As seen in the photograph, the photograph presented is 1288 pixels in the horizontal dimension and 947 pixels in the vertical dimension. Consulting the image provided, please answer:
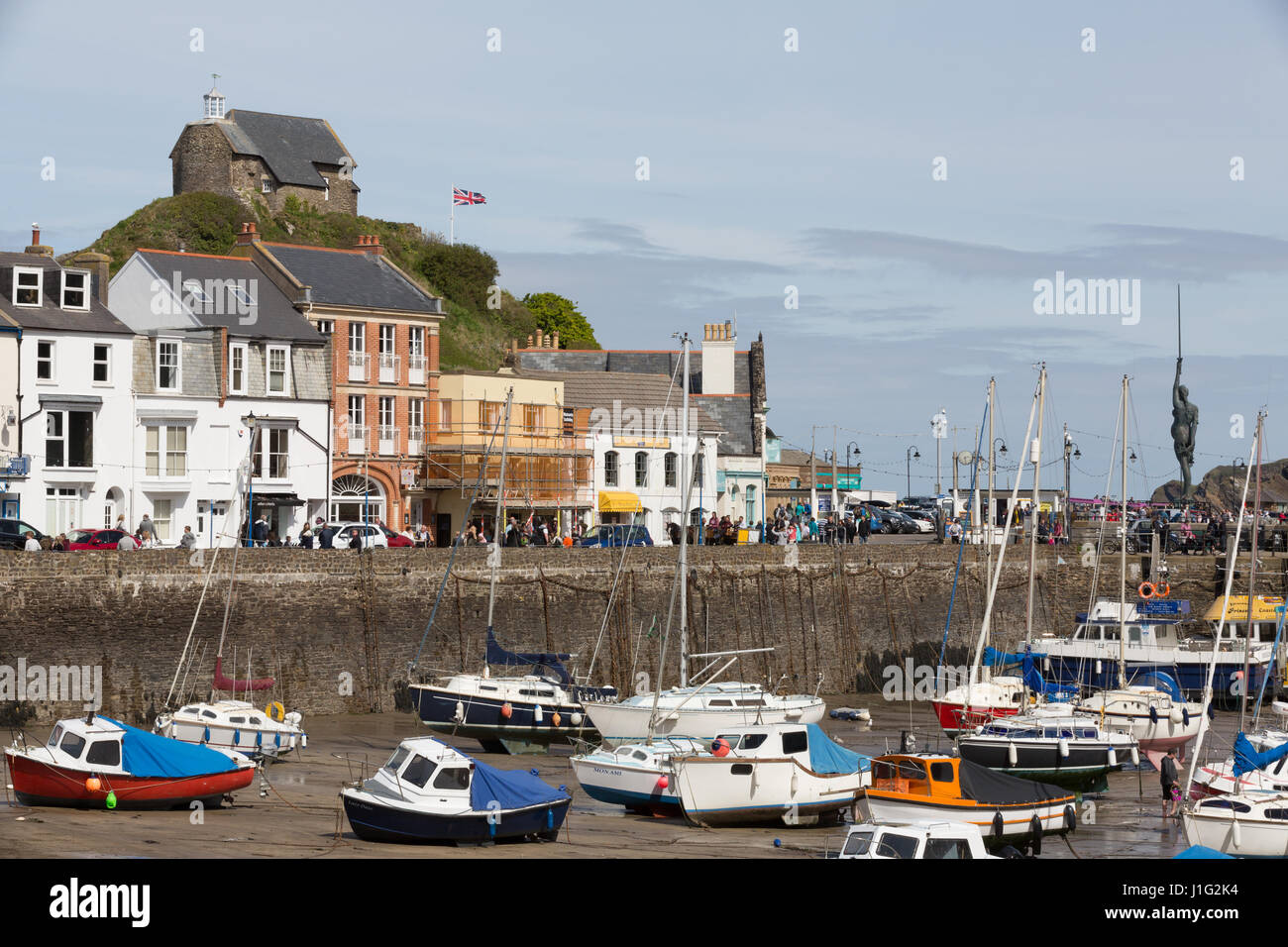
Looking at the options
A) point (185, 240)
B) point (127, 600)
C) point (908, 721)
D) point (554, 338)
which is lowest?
point (908, 721)

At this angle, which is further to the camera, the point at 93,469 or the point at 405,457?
the point at 405,457

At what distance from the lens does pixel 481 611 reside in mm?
44969

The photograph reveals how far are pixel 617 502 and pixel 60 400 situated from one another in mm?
22221

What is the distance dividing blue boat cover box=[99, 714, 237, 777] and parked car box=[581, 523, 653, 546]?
78.7 feet

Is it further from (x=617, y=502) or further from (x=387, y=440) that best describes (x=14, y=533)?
(x=617, y=502)

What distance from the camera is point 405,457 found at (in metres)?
55.9

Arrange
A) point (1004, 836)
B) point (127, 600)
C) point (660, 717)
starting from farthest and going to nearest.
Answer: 1. point (127, 600)
2. point (660, 717)
3. point (1004, 836)

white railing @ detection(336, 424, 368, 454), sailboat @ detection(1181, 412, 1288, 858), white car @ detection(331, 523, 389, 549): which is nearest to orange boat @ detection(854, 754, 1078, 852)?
sailboat @ detection(1181, 412, 1288, 858)

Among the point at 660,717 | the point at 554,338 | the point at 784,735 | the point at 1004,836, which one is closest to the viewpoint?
the point at 1004,836

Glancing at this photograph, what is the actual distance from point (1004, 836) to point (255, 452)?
3157cm

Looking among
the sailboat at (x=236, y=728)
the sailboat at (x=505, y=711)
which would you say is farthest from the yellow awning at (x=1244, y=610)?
the sailboat at (x=236, y=728)

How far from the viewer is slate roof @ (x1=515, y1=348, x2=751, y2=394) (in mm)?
75875
